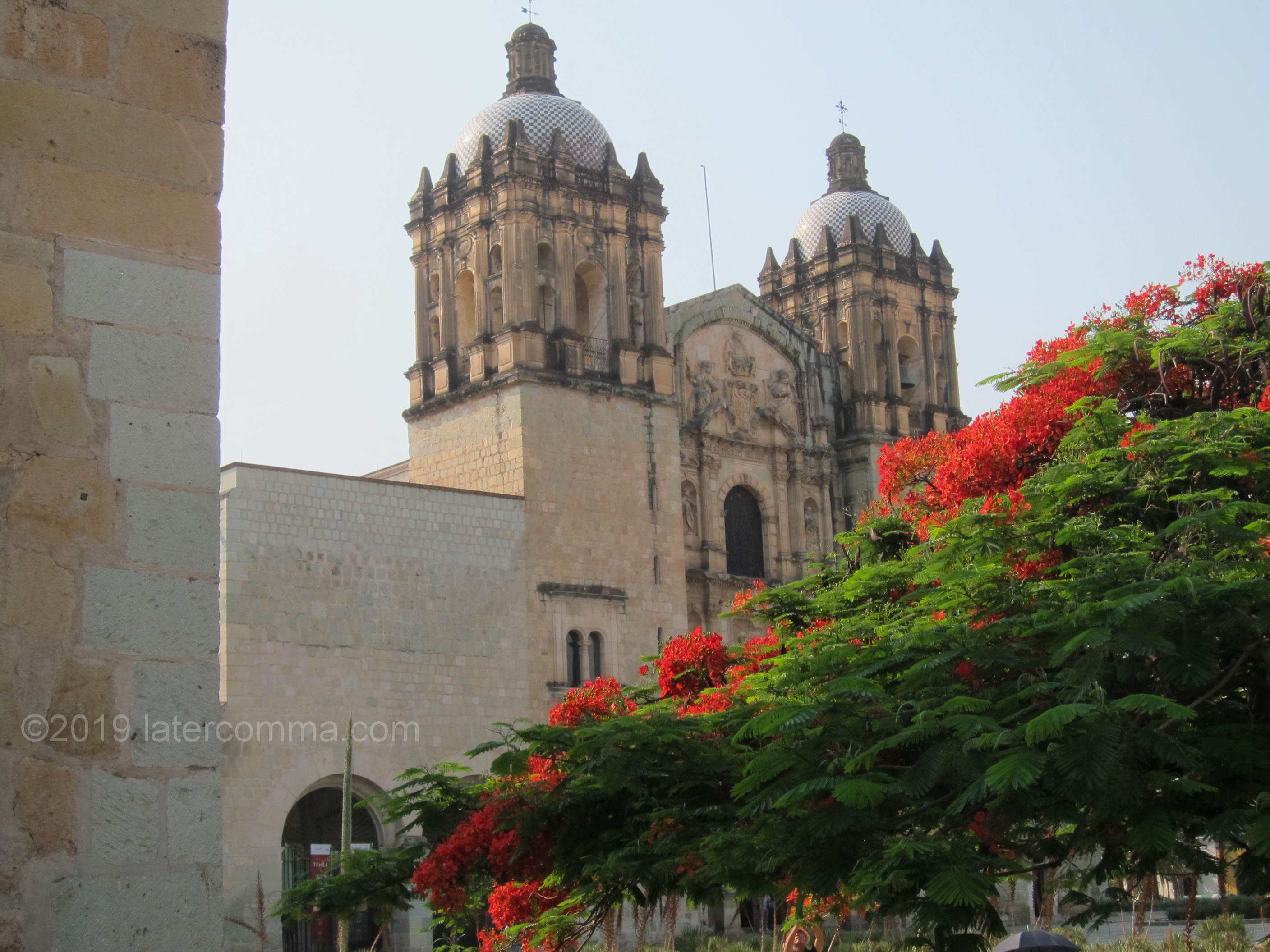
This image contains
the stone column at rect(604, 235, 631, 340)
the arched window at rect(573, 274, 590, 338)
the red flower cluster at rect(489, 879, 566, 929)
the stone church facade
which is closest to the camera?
the red flower cluster at rect(489, 879, 566, 929)

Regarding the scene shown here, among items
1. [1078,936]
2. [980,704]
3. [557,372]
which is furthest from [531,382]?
[980,704]

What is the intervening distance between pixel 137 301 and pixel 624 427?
77.8ft

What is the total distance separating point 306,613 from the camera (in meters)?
23.4

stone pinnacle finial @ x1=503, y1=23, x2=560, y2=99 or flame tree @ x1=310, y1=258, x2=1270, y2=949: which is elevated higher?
stone pinnacle finial @ x1=503, y1=23, x2=560, y2=99

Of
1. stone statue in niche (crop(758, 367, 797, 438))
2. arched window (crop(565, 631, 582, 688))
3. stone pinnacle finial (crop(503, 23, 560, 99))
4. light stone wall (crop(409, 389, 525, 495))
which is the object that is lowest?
arched window (crop(565, 631, 582, 688))

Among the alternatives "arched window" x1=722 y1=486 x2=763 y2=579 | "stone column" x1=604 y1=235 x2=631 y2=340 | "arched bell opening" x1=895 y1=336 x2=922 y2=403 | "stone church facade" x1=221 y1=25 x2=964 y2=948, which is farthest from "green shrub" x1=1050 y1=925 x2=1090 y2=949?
"arched bell opening" x1=895 y1=336 x2=922 y2=403

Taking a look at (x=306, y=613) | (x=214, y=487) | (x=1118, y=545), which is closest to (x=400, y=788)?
(x=1118, y=545)

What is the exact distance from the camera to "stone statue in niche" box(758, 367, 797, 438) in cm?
3166

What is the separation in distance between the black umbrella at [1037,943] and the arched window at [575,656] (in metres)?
14.3

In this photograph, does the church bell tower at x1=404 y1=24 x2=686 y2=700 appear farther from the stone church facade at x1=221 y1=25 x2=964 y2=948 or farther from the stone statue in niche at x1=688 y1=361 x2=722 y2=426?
the stone statue in niche at x1=688 y1=361 x2=722 y2=426

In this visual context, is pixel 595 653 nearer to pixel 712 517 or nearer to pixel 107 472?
pixel 712 517

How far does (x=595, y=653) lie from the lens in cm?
2688

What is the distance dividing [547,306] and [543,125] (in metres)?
3.73

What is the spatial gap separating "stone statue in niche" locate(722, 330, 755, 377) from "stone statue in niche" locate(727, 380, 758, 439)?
19 cm
